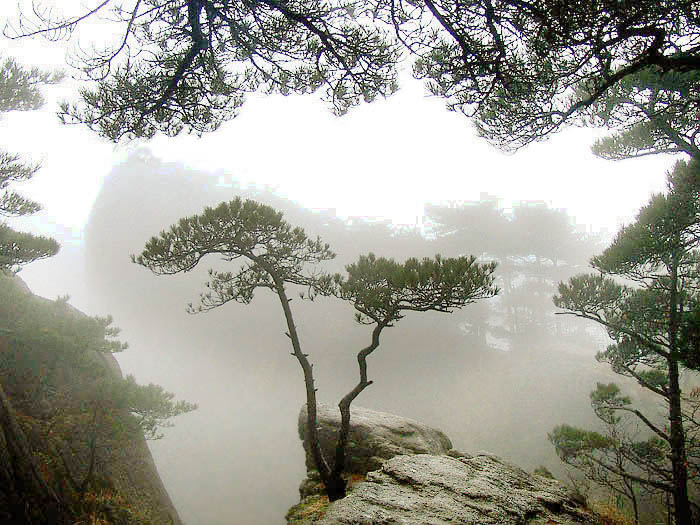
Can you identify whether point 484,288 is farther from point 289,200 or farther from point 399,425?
point 289,200

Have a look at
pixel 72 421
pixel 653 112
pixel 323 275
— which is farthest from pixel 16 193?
pixel 653 112

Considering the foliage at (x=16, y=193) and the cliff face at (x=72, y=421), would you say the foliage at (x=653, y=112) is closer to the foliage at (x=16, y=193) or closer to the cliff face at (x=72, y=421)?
the cliff face at (x=72, y=421)

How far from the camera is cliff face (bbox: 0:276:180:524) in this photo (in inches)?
248

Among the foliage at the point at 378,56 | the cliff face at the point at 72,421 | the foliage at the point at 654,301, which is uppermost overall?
the foliage at the point at 378,56

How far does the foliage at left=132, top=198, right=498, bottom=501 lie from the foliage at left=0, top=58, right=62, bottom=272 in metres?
4.97

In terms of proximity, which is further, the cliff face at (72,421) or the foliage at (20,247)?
the foliage at (20,247)

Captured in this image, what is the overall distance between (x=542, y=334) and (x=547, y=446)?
30.7 ft

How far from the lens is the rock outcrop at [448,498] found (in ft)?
10.4

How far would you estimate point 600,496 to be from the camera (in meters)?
10.0

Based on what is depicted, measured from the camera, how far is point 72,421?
24.9 feet

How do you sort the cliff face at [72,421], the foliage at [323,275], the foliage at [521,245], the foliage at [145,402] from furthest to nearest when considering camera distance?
the foliage at [521,245]
the foliage at [145,402]
the cliff face at [72,421]
the foliage at [323,275]

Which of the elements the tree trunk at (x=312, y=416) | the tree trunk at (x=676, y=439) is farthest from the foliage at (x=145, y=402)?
the tree trunk at (x=676, y=439)

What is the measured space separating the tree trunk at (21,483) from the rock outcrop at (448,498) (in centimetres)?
300

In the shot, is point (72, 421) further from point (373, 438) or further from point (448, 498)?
point (448, 498)
